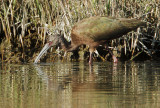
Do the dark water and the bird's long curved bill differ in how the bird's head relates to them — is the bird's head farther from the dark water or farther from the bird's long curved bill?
the dark water

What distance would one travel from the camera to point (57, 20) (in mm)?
11016

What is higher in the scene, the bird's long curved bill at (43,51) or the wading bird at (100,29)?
the wading bird at (100,29)

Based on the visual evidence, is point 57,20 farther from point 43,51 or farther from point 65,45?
point 43,51

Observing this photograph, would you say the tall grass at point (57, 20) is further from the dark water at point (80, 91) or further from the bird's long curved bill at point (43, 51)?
the dark water at point (80, 91)

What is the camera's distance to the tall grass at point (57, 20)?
34.4ft

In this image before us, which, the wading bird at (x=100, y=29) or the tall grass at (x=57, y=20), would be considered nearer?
the wading bird at (x=100, y=29)

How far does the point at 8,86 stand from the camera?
5816 mm

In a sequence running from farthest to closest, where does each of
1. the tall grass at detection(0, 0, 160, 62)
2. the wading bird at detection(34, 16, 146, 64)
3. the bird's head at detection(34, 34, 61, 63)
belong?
the bird's head at detection(34, 34, 61, 63) < the tall grass at detection(0, 0, 160, 62) < the wading bird at detection(34, 16, 146, 64)

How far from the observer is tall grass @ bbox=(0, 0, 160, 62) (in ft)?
34.4

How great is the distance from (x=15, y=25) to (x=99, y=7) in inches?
95.5

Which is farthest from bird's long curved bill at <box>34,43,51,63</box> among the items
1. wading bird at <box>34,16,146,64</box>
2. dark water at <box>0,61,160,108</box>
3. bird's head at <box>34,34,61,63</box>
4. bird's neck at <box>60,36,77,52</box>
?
dark water at <box>0,61,160,108</box>

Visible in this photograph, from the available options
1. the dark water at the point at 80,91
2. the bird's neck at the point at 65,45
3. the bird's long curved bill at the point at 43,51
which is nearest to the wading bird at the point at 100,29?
the bird's neck at the point at 65,45

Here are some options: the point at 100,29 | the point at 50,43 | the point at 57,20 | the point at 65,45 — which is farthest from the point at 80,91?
the point at 57,20

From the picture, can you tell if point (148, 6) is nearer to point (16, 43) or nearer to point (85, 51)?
point (85, 51)
